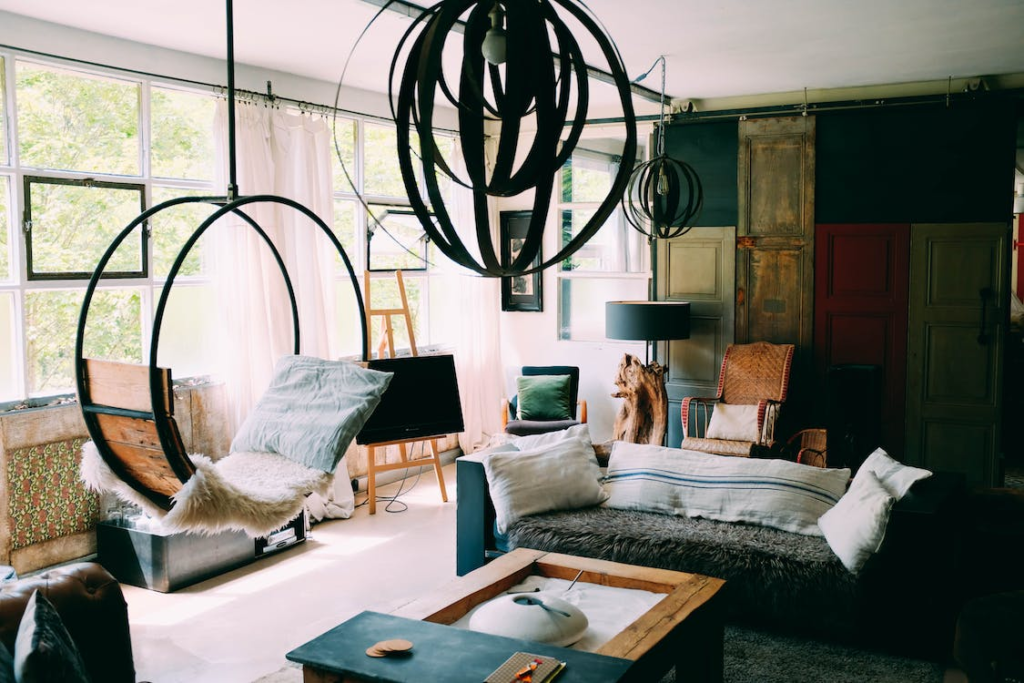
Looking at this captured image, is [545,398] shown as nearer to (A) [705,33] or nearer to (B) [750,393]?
(B) [750,393]

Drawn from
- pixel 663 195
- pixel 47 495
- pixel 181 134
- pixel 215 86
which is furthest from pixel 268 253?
pixel 663 195

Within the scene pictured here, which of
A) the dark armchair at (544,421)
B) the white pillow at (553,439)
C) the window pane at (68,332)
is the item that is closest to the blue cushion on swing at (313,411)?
the white pillow at (553,439)

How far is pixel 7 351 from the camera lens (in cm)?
445

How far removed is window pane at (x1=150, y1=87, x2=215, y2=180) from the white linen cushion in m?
3.09

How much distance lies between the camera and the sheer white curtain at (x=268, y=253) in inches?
209

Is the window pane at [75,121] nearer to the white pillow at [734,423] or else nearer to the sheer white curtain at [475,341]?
the sheer white curtain at [475,341]

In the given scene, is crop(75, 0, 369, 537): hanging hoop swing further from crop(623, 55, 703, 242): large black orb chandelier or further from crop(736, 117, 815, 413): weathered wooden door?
crop(736, 117, 815, 413): weathered wooden door

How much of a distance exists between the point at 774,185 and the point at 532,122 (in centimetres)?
216

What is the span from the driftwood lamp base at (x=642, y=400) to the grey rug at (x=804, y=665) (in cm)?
293

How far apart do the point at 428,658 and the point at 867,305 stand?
486 cm

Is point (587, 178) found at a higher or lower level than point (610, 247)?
higher

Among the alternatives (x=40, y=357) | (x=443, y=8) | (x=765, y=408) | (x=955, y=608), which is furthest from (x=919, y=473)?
(x=40, y=357)

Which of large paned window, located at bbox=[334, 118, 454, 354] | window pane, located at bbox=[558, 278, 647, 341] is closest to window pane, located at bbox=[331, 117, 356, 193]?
large paned window, located at bbox=[334, 118, 454, 354]

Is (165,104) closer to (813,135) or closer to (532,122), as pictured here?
(532,122)
